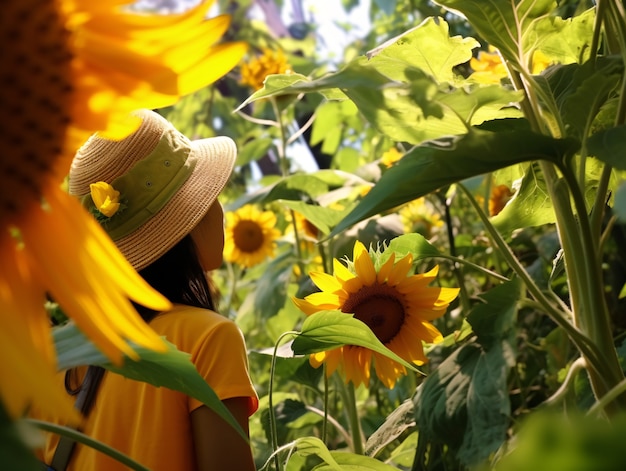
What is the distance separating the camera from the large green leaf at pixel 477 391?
1.98 feet

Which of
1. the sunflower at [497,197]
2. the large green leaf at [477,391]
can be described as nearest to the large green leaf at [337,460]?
the large green leaf at [477,391]

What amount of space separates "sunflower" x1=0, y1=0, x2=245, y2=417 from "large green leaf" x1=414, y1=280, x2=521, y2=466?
1.19 feet

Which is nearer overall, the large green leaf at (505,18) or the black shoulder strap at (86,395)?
the large green leaf at (505,18)

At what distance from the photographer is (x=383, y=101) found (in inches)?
19.1

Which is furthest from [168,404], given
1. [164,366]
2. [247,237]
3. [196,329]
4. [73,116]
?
[247,237]

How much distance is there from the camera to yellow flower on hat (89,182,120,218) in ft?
2.57

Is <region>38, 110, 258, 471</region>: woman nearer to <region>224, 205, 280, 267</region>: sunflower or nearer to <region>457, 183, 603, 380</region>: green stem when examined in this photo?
<region>457, 183, 603, 380</region>: green stem

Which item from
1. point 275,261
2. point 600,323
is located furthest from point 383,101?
point 275,261

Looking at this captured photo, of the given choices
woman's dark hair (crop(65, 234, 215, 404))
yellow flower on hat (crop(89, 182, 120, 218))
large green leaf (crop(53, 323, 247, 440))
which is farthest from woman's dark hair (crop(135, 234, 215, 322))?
large green leaf (crop(53, 323, 247, 440))

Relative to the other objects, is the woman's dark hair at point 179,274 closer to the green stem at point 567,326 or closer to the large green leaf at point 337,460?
the large green leaf at point 337,460

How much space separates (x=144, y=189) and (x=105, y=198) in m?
0.06

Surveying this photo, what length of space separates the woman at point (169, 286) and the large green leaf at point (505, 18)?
0.34 metres

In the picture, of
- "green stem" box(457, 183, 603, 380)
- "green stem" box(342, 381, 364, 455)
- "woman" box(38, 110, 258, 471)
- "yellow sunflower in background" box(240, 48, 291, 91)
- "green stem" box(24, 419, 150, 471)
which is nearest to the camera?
"green stem" box(24, 419, 150, 471)

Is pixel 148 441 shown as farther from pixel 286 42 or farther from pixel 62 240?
pixel 286 42
